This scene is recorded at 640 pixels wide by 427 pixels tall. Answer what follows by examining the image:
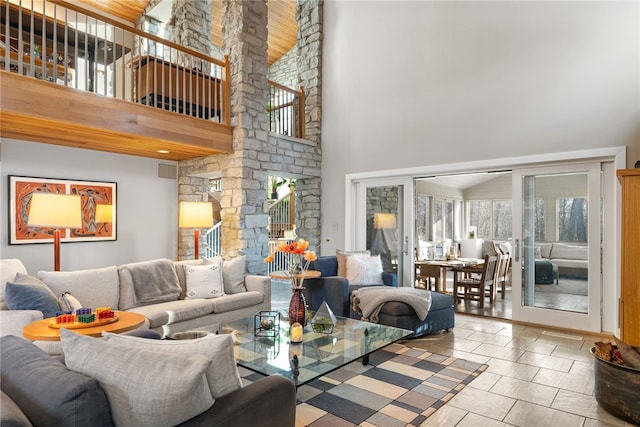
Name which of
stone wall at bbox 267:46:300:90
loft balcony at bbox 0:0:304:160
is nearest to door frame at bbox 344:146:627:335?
loft balcony at bbox 0:0:304:160

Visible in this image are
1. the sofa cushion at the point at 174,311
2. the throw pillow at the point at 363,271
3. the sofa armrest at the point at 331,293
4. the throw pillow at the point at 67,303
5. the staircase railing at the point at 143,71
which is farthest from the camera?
the throw pillow at the point at 363,271

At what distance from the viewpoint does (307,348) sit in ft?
9.04

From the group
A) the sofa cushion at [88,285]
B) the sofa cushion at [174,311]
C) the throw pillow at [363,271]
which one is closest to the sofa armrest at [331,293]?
the throw pillow at [363,271]

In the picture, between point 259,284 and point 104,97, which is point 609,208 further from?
point 104,97

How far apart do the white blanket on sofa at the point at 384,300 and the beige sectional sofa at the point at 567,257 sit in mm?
1793

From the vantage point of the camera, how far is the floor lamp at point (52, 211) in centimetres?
322

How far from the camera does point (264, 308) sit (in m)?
4.79

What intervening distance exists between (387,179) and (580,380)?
377 cm

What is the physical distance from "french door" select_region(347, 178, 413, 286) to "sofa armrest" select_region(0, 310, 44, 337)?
15.2 ft

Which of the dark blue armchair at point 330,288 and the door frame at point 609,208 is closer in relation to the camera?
the door frame at point 609,208

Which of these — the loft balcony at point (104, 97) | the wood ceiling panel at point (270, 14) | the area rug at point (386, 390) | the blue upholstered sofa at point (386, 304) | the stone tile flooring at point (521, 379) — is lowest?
the stone tile flooring at point (521, 379)

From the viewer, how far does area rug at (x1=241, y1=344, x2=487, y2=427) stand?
99.0 inches

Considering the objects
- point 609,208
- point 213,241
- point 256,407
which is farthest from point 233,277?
point 609,208

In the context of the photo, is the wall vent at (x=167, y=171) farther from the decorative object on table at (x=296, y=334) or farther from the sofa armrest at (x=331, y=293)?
the decorative object on table at (x=296, y=334)
